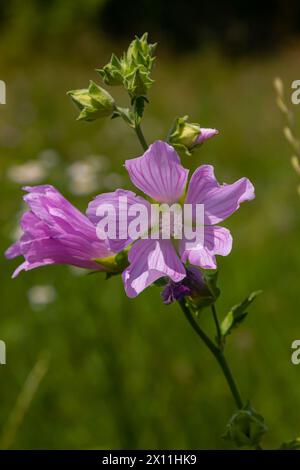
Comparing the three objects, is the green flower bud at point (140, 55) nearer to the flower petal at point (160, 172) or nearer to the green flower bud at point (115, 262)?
the flower petal at point (160, 172)

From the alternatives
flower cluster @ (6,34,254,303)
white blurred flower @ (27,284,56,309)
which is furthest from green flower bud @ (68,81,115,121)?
white blurred flower @ (27,284,56,309)

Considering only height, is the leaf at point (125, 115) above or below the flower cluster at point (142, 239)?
above

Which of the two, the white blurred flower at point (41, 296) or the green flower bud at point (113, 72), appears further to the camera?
the white blurred flower at point (41, 296)

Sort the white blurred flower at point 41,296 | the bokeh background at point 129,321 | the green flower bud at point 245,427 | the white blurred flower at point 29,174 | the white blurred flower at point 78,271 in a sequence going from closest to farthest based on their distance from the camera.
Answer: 1. the green flower bud at point 245,427
2. the bokeh background at point 129,321
3. the white blurred flower at point 78,271
4. the white blurred flower at point 41,296
5. the white blurred flower at point 29,174

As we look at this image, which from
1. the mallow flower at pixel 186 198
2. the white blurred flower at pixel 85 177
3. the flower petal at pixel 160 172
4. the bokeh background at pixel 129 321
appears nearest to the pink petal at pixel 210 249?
Result: the mallow flower at pixel 186 198
